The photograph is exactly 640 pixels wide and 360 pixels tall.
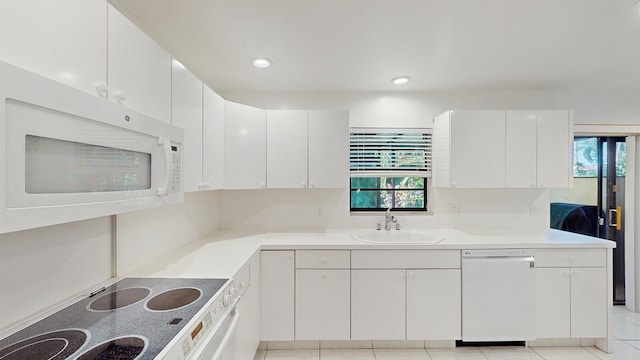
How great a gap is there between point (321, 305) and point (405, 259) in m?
0.80

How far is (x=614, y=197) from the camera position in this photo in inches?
122

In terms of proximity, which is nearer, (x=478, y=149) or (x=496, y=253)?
(x=496, y=253)

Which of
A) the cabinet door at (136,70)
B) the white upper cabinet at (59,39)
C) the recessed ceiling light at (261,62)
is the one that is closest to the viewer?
the white upper cabinet at (59,39)

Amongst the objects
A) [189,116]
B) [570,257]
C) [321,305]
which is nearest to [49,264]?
[189,116]

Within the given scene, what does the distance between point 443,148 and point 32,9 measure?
279 cm

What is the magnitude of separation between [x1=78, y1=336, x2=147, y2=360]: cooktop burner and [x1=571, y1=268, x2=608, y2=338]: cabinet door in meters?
3.05

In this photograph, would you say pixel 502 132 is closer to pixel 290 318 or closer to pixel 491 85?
pixel 491 85

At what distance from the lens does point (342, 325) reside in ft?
7.36

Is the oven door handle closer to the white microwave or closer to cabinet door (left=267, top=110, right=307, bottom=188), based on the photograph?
the white microwave

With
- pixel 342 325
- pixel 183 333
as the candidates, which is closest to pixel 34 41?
pixel 183 333

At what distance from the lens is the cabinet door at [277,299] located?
7.32 feet

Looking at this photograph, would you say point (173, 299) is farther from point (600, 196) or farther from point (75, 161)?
point (600, 196)

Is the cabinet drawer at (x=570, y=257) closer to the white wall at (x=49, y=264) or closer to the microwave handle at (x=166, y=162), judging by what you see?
the microwave handle at (x=166, y=162)

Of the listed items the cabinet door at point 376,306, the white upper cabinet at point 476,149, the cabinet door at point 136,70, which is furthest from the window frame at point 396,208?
the cabinet door at point 136,70
